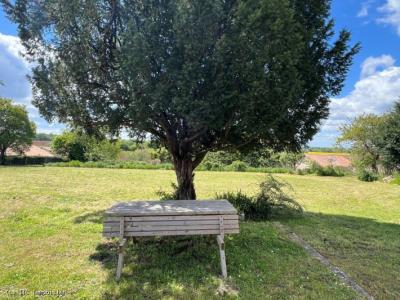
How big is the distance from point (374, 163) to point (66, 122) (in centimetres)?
2441

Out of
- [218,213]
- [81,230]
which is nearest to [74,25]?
[81,230]

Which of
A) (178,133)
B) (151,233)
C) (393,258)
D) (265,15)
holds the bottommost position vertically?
(393,258)

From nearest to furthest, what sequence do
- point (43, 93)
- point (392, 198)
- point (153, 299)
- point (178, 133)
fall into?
point (153, 299) → point (43, 93) → point (178, 133) → point (392, 198)

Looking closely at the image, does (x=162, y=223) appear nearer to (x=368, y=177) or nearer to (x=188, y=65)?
(x=188, y=65)

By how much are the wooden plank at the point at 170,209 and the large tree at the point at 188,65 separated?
136 cm

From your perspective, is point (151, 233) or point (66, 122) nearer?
point (151, 233)

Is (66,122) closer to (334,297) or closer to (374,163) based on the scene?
(334,297)

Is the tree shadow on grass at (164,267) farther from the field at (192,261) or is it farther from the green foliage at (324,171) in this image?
the green foliage at (324,171)

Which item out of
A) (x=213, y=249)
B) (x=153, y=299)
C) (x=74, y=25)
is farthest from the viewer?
(x=74, y=25)

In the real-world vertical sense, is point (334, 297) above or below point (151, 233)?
below

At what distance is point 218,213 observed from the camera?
3.80m

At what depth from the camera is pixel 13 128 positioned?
28.6m

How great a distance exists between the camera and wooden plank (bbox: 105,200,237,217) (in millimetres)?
3664

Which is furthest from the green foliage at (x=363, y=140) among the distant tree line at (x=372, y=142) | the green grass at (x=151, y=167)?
the green grass at (x=151, y=167)
